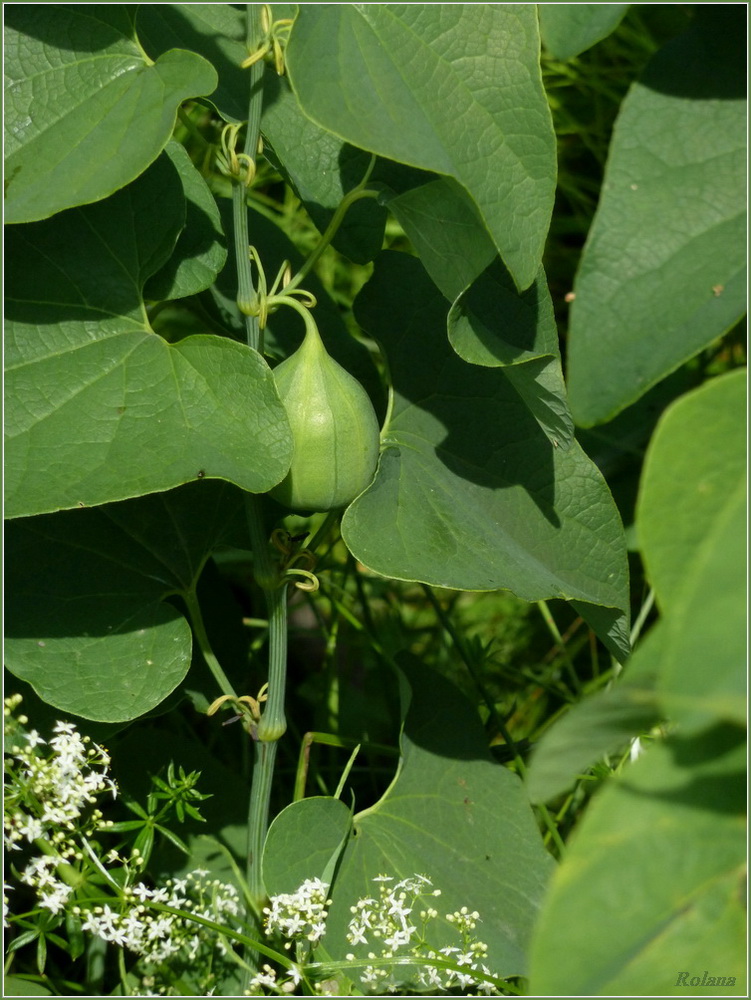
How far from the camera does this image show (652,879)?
51 centimetres

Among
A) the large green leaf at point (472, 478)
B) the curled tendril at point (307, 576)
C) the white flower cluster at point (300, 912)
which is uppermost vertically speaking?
the large green leaf at point (472, 478)

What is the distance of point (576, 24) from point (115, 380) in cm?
52

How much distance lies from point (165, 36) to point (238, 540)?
58 centimetres

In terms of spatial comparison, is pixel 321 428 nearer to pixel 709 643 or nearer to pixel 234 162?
pixel 234 162

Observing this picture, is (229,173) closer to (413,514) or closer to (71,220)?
(71,220)

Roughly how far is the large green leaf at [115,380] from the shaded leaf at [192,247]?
4 centimetres

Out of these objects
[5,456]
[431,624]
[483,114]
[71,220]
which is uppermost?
[483,114]

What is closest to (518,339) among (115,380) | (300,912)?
(115,380)

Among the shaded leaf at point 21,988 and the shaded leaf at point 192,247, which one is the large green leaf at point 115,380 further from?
the shaded leaf at point 21,988

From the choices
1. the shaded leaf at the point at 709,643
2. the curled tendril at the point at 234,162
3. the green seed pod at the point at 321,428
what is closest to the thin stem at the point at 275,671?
the green seed pod at the point at 321,428

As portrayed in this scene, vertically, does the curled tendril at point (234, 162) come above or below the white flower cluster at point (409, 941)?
above

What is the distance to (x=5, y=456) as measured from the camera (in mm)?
897

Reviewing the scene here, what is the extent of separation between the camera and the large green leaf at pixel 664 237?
72 cm

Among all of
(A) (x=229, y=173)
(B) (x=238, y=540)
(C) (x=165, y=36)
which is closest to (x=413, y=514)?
(B) (x=238, y=540)
